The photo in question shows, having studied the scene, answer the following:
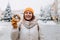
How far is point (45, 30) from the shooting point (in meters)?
1.98

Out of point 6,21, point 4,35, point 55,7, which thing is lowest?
point 4,35

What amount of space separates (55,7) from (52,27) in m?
0.24

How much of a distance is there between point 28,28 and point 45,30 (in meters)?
0.28

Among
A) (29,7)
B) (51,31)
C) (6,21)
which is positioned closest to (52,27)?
(51,31)

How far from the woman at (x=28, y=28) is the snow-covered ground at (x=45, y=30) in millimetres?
170

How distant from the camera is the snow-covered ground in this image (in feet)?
6.39

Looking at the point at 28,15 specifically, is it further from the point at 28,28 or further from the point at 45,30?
the point at 45,30

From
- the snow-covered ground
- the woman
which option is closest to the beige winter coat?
the woman

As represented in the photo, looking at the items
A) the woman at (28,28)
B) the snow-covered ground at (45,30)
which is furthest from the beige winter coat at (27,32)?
the snow-covered ground at (45,30)

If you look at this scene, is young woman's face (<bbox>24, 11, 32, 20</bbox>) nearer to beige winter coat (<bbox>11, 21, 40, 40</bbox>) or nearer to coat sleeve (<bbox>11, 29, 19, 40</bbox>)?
beige winter coat (<bbox>11, 21, 40, 40</bbox>)

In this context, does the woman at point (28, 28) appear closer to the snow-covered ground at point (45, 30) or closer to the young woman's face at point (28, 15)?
the young woman's face at point (28, 15)

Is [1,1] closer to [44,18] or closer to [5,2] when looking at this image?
[5,2]

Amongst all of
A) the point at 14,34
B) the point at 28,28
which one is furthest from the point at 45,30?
the point at 14,34

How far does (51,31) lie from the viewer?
199 cm
